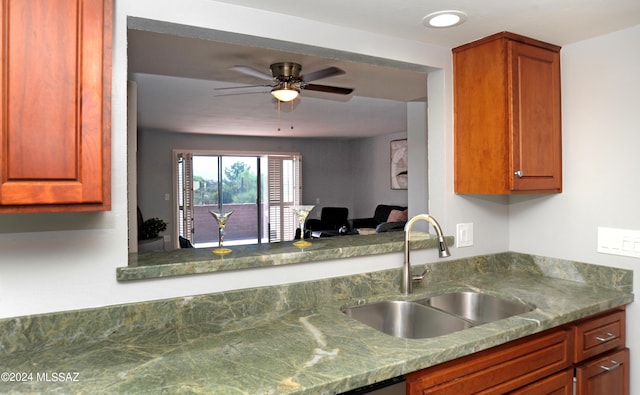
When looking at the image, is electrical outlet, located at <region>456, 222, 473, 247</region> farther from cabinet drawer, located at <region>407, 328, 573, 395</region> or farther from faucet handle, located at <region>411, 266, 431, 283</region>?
cabinet drawer, located at <region>407, 328, 573, 395</region>

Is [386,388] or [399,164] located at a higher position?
[399,164]

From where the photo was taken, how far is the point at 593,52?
2.02m

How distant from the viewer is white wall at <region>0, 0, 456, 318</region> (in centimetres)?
128

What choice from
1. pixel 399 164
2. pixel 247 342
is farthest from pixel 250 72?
pixel 399 164

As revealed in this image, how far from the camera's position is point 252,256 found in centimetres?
164

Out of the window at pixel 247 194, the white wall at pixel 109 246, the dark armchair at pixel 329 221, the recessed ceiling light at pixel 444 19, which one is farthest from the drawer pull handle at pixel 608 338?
the window at pixel 247 194

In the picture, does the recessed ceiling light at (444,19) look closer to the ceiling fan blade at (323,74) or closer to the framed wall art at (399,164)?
the ceiling fan blade at (323,74)

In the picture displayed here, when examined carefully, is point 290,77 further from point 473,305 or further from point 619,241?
point 619,241

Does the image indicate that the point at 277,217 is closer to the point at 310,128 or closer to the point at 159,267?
the point at 310,128

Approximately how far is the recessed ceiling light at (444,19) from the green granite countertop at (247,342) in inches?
44.1

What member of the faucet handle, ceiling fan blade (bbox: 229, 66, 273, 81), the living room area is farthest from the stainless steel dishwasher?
the living room area

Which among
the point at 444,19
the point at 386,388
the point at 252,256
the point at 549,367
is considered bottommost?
the point at 549,367

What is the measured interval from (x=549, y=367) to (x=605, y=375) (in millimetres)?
392

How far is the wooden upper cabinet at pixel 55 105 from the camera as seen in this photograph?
3.30ft
